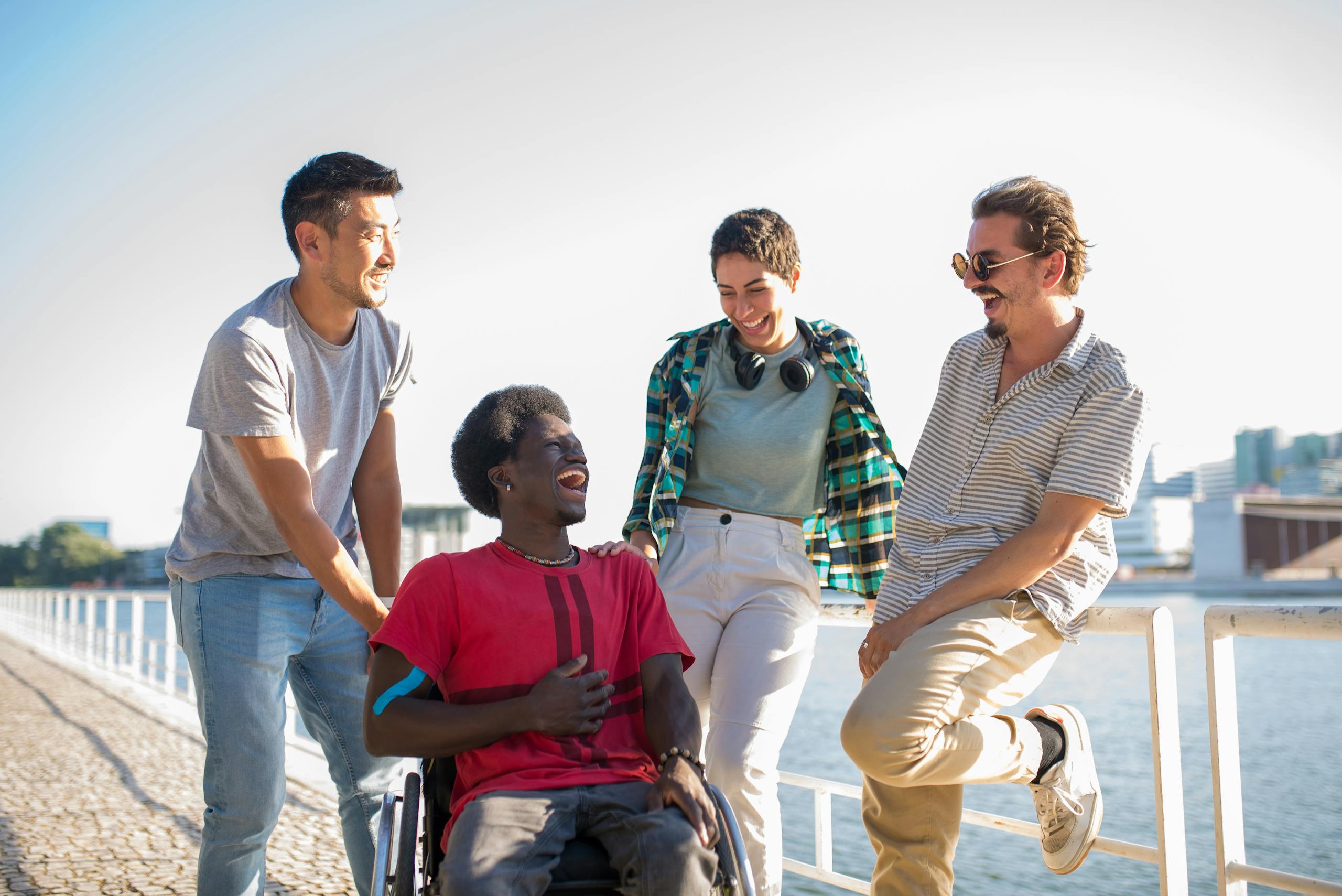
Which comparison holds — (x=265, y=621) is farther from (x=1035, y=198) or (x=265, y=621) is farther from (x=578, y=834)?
(x=1035, y=198)

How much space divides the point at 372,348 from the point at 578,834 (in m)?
1.63

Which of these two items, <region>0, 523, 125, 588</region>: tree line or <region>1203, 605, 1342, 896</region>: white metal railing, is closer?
<region>1203, 605, 1342, 896</region>: white metal railing

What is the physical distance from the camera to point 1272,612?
2326 mm

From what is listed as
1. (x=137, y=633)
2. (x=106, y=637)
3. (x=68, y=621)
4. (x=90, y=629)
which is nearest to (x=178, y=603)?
(x=137, y=633)

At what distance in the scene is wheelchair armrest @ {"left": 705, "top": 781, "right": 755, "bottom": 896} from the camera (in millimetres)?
1943

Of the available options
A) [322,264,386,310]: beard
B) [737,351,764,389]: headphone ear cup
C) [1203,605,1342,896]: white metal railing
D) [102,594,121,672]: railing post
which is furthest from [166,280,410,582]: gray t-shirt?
[102,594,121,672]: railing post

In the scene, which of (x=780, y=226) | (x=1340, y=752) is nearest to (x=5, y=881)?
(x=780, y=226)

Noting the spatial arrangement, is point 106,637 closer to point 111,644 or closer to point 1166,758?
point 111,644

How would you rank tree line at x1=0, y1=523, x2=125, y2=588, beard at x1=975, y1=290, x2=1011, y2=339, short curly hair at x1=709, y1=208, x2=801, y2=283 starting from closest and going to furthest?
beard at x1=975, y1=290, x2=1011, y2=339, short curly hair at x1=709, y1=208, x2=801, y2=283, tree line at x1=0, y1=523, x2=125, y2=588

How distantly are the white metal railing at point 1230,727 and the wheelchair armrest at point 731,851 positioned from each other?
1123 millimetres

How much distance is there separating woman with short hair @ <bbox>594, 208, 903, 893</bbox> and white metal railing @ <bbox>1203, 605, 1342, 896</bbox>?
1030mm

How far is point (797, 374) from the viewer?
10.8ft

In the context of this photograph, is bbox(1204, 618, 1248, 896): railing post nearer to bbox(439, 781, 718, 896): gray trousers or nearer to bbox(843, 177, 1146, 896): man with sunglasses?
bbox(843, 177, 1146, 896): man with sunglasses

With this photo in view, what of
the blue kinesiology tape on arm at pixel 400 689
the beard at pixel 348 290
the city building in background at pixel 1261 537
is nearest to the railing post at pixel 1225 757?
the blue kinesiology tape on arm at pixel 400 689
